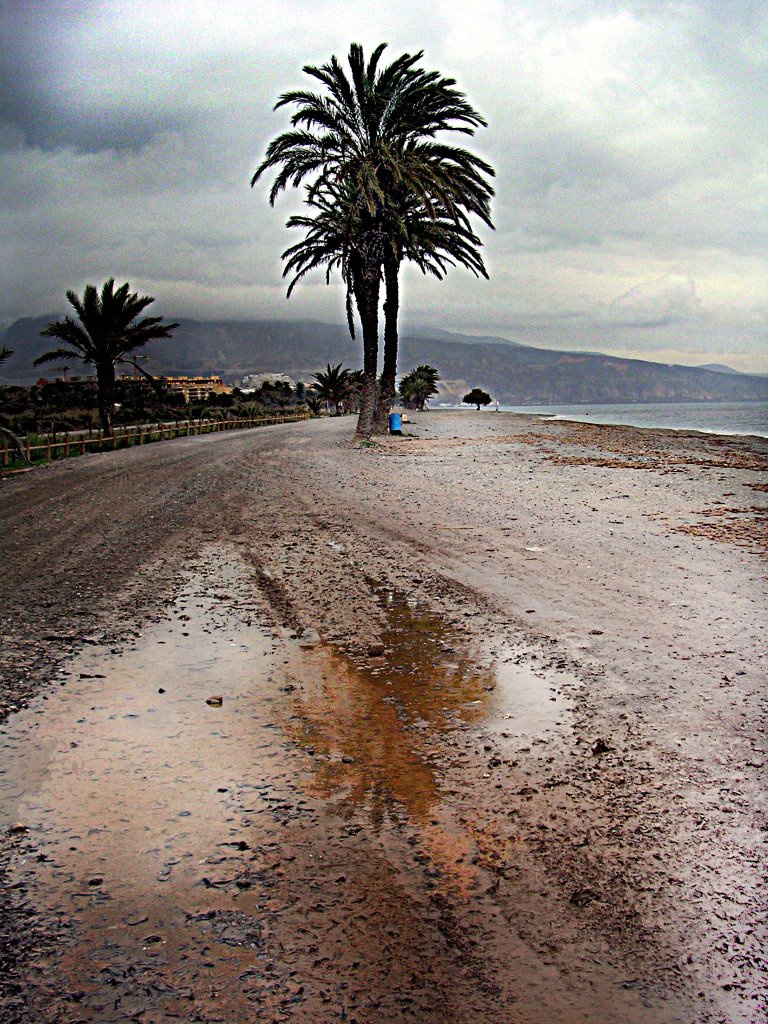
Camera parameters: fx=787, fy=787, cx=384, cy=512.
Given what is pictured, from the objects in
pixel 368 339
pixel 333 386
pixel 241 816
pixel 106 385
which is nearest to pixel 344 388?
pixel 333 386

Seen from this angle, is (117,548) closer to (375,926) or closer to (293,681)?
(293,681)

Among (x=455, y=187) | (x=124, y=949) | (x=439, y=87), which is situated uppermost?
(x=439, y=87)

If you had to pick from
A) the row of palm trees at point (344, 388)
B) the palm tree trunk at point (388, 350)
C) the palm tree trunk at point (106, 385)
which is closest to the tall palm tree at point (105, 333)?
the palm tree trunk at point (106, 385)

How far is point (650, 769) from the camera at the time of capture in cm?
349

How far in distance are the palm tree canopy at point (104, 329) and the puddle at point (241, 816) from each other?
28.8 meters

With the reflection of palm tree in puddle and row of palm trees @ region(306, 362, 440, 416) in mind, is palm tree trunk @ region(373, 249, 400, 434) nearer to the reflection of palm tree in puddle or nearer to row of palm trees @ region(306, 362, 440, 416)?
the reflection of palm tree in puddle

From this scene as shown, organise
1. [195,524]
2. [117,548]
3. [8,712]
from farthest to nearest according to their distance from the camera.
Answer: [195,524], [117,548], [8,712]

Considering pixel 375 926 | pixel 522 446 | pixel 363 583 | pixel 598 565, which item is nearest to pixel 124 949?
pixel 375 926

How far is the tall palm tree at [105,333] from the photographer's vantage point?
1210 inches

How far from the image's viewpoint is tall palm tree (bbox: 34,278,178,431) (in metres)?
30.7

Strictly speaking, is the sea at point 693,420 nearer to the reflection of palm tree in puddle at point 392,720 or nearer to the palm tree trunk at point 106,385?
the palm tree trunk at point 106,385

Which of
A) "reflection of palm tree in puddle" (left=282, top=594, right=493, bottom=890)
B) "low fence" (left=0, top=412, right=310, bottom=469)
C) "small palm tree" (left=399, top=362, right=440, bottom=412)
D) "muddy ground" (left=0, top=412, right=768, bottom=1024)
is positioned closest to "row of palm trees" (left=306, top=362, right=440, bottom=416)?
"small palm tree" (left=399, top=362, right=440, bottom=412)

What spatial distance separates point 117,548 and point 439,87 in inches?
814

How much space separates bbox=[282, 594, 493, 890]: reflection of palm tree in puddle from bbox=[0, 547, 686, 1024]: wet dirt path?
13mm
